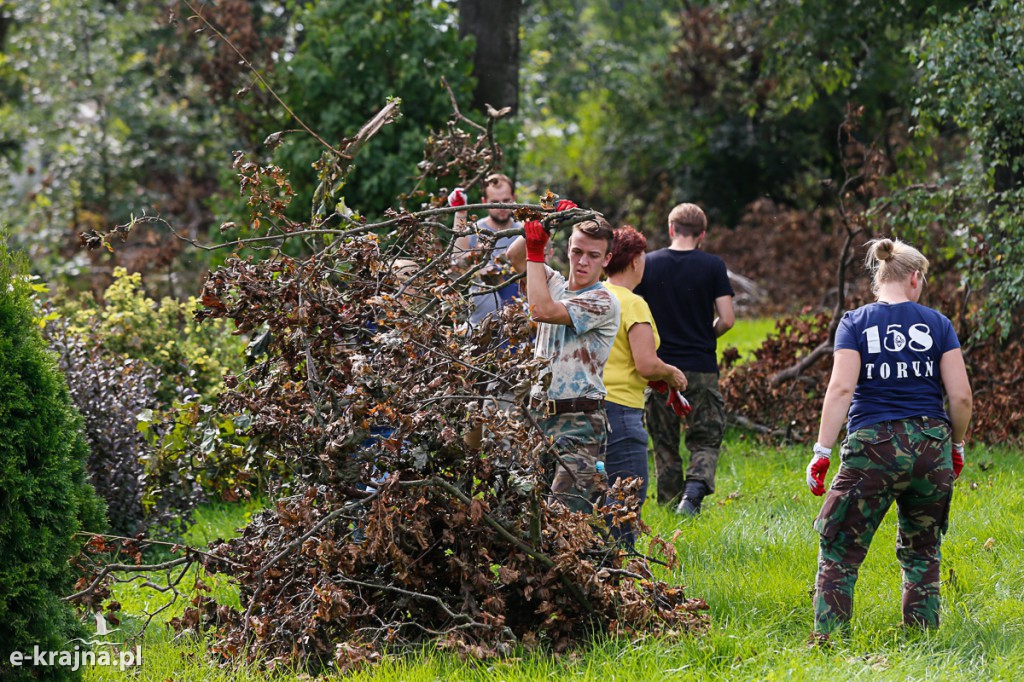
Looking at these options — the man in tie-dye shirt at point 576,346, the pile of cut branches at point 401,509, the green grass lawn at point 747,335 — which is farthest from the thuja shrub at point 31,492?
the green grass lawn at point 747,335

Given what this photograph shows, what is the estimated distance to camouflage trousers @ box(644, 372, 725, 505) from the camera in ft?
23.3

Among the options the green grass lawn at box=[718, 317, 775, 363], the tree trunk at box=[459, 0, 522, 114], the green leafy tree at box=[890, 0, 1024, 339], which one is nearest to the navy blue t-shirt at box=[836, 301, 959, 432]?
the green leafy tree at box=[890, 0, 1024, 339]

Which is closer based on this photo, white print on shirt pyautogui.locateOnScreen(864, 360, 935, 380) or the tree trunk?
white print on shirt pyautogui.locateOnScreen(864, 360, 935, 380)

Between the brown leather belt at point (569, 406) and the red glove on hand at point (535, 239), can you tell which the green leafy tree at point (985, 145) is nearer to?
the brown leather belt at point (569, 406)

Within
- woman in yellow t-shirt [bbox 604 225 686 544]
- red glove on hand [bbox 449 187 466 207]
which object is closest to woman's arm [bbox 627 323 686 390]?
woman in yellow t-shirt [bbox 604 225 686 544]

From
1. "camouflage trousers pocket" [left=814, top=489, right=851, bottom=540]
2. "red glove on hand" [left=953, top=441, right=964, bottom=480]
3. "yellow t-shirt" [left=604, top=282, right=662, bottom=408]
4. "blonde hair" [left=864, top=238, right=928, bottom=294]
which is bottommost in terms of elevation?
"camouflage trousers pocket" [left=814, top=489, right=851, bottom=540]

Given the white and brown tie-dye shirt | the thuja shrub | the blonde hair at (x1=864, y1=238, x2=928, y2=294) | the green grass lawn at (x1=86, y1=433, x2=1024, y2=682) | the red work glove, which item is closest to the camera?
the thuja shrub

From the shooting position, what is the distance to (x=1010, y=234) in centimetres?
820

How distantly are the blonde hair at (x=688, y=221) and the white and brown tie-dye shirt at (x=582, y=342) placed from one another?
1935 mm

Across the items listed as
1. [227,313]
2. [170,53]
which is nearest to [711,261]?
[227,313]

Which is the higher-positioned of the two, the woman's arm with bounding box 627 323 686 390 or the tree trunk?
the tree trunk

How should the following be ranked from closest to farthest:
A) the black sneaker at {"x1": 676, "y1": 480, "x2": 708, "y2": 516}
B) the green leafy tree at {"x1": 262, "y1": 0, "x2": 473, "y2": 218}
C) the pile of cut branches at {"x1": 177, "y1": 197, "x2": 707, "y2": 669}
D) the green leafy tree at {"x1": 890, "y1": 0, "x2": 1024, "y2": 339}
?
the pile of cut branches at {"x1": 177, "y1": 197, "x2": 707, "y2": 669}, the black sneaker at {"x1": 676, "y1": 480, "x2": 708, "y2": 516}, the green leafy tree at {"x1": 890, "y1": 0, "x2": 1024, "y2": 339}, the green leafy tree at {"x1": 262, "y1": 0, "x2": 473, "y2": 218}

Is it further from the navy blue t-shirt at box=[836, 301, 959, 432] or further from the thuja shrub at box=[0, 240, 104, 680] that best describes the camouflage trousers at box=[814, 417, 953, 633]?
the thuja shrub at box=[0, 240, 104, 680]

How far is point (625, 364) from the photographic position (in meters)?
5.90
